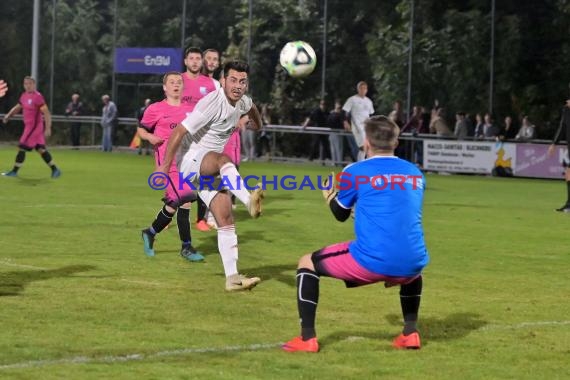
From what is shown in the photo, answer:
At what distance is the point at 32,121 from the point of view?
26.0 meters

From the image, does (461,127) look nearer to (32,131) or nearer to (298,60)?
(298,60)

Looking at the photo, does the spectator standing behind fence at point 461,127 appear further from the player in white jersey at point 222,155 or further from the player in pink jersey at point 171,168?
the player in white jersey at point 222,155

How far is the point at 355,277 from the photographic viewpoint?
7941 mm

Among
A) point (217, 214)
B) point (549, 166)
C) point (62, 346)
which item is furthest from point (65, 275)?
point (549, 166)

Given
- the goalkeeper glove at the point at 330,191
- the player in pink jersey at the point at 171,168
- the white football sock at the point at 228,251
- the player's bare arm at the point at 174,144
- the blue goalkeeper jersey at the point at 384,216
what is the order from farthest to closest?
the player in pink jersey at the point at 171,168 → the player's bare arm at the point at 174,144 → the white football sock at the point at 228,251 → the goalkeeper glove at the point at 330,191 → the blue goalkeeper jersey at the point at 384,216

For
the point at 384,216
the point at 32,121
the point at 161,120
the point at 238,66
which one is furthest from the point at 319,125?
the point at 384,216

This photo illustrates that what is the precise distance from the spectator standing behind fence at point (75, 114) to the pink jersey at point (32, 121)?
16793 mm

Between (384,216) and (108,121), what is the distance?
3405cm

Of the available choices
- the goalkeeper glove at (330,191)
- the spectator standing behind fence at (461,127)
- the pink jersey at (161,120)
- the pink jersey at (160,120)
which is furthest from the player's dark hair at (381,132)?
the spectator standing behind fence at (461,127)

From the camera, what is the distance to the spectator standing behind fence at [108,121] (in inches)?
1613

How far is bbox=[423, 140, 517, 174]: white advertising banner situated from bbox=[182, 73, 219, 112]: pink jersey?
56.7ft

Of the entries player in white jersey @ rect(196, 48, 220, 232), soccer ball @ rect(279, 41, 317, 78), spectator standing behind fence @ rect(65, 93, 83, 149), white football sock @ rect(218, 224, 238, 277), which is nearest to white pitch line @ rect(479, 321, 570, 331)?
white football sock @ rect(218, 224, 238, 277)

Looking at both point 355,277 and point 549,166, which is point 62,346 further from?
point 549,166

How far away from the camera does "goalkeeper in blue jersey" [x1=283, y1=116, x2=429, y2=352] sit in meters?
7.83
